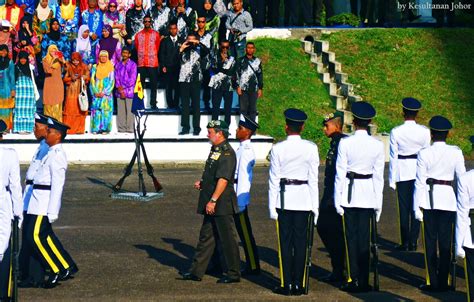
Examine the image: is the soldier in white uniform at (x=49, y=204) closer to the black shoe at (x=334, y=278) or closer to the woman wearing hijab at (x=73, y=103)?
the black shoe at (x=334, y=278)

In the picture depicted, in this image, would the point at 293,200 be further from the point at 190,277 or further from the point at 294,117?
the point at 190,277

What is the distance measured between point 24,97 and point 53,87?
0.60 m

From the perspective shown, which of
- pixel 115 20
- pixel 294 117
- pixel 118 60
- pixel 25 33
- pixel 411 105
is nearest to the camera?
pixel 294 117

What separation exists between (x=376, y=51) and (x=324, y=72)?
5.68ft

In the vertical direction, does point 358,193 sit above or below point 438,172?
below

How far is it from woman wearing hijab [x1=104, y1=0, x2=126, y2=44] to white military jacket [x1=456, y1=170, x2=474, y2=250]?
15.9 m

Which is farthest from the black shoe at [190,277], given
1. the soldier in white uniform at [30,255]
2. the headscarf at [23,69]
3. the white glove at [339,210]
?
the headscarf at [23,69]

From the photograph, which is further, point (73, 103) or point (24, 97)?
point (73, 103)

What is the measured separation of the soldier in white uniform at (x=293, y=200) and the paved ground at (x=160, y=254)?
293mm

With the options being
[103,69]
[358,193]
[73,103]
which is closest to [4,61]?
[73,103]

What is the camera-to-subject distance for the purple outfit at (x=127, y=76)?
25469 millimetres

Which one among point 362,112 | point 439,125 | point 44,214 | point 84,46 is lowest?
point 44,214

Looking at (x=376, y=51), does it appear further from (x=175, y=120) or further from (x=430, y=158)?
(x=430, y=158)

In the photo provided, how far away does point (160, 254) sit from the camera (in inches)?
621
